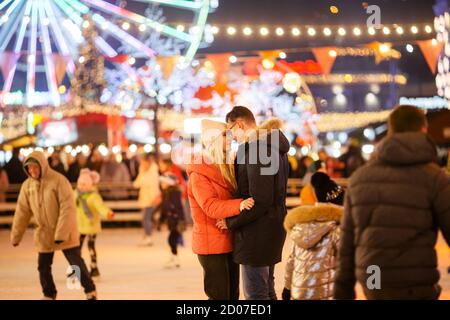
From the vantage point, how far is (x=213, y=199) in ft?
19.9

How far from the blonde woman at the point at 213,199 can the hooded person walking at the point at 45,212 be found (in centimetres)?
212

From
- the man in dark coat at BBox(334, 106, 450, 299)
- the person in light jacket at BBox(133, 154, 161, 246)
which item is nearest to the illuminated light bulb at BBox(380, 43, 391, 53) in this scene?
A: the person in light jacket at BBox(133, 154, 161, 246)

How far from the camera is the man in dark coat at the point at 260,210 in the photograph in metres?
5.93

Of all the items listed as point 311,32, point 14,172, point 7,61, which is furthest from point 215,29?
point 14,172

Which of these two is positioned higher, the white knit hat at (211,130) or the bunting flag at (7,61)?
the bunting flag at (7,61)

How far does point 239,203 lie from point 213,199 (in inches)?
7.5

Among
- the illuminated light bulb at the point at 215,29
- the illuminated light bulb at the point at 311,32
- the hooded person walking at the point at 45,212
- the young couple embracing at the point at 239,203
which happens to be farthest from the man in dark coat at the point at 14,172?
the young couple embracing at the point at 239,203

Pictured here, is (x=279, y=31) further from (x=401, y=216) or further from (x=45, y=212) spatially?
(x=401, y=216)

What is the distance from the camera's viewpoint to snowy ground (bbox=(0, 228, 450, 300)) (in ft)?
30.4

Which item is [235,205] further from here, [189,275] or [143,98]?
[143,98]

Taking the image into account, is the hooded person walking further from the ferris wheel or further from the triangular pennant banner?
the triangular pennant banner

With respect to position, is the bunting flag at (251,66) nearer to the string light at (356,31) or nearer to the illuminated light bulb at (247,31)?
the string light at (356,31)

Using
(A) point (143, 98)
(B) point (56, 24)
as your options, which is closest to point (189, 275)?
(B) point (56, 24)
